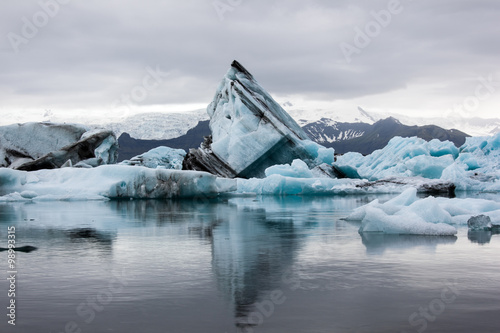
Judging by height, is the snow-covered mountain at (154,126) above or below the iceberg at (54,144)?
above

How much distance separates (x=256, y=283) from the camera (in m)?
5.68

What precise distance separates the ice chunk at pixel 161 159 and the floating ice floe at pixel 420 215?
32.1 m

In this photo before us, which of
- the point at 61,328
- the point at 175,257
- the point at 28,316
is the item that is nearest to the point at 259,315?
the point at 61,328

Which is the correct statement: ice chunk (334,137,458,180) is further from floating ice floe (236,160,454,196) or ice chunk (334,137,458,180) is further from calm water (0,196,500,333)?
calm water (0,196,500,333)

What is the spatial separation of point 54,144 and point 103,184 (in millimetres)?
11906

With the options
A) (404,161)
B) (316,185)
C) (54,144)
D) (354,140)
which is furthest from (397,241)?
(354,140)

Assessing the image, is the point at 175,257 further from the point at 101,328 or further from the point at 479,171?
the point at 479,171

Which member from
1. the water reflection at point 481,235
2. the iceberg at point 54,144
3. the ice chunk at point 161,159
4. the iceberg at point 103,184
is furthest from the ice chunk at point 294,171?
the water reflection at point 481,235

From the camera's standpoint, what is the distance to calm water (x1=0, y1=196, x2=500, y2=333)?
4.33m

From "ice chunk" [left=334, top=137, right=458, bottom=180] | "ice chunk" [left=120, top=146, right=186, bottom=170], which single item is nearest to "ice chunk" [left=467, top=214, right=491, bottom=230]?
"ice chunk" [left=334, top=137, right=458, bottom=180]

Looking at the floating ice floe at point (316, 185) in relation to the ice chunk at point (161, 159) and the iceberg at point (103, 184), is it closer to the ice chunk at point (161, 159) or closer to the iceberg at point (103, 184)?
the iceberg at point (103, 184)

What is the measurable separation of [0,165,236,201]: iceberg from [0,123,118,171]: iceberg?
7.11 meters

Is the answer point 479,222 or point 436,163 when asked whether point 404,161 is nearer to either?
point 436,163

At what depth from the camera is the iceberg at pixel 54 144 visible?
103 ft
